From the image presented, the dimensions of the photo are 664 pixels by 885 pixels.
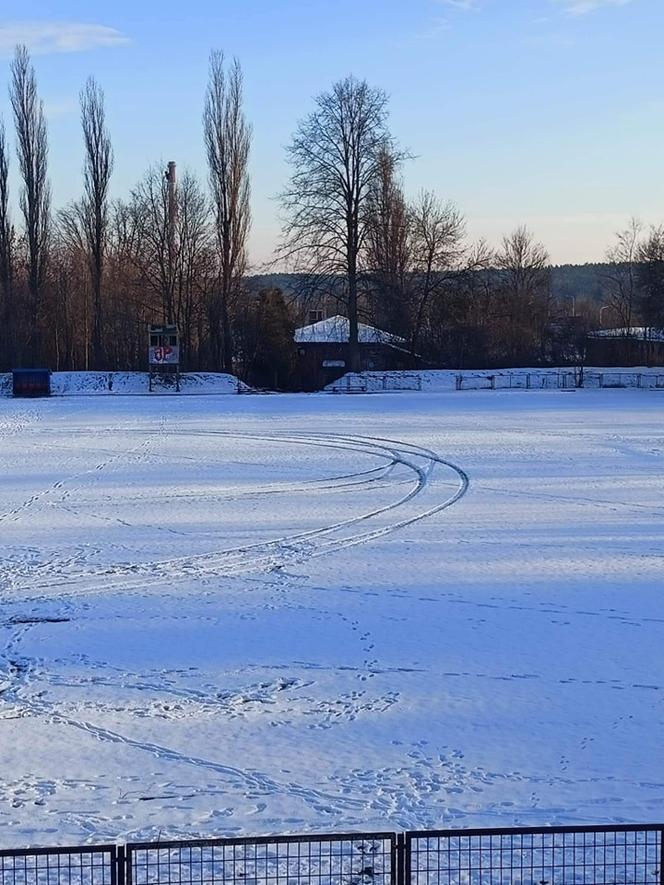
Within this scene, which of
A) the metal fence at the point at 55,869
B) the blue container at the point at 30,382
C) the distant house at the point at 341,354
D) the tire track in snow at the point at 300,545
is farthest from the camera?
the distant house at the point at 341,354

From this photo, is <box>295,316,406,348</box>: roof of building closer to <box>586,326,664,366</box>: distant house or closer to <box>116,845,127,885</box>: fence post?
<box>586,326,664,366</box>: distant house

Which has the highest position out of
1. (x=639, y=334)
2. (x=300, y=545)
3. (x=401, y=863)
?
(x=639, y=334)

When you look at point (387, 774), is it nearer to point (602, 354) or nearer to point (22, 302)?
point (22, 302)

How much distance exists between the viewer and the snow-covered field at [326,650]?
23.4ft

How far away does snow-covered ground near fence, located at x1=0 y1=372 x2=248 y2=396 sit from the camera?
52781 mm

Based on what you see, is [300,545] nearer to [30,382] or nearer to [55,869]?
[55,869]

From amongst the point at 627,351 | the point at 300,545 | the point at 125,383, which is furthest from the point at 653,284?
the point at 300,545

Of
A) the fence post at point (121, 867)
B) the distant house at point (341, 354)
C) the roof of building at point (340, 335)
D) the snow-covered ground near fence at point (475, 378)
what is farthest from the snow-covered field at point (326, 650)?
the roof of building at point (340, 335)

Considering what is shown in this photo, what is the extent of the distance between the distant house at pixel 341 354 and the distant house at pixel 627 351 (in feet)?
38.2

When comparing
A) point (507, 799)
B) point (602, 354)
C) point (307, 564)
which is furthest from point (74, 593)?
point (602, 354)

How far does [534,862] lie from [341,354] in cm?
5560

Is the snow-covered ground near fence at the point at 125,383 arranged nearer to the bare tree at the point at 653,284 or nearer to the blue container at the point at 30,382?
the blue container at the point at 30,382

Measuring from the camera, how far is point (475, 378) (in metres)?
56.7

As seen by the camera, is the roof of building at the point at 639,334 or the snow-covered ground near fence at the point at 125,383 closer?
the snow-covered ground near fence at the point at 125,383
